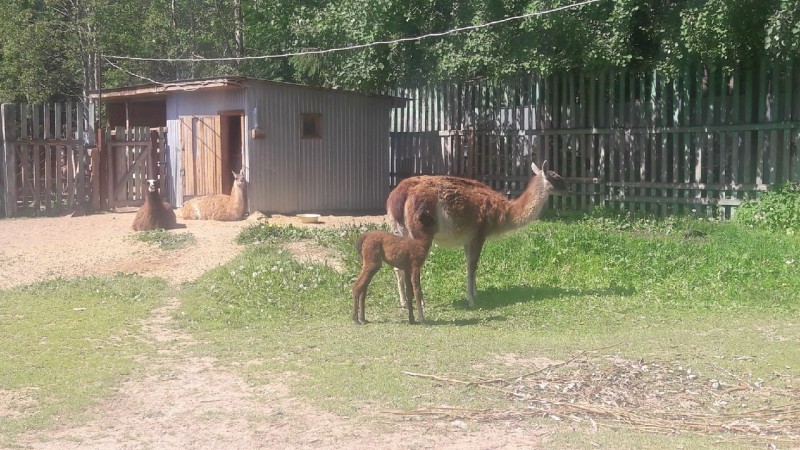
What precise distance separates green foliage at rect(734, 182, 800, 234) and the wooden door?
35.4ft

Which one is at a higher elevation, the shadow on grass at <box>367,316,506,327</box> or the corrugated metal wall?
the corrugated metal wall

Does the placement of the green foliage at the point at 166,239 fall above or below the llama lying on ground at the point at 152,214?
below

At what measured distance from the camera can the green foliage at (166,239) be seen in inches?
557

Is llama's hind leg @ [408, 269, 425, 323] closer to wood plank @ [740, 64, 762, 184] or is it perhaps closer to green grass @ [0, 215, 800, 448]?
green grass @ [0, 215, 800, 448]

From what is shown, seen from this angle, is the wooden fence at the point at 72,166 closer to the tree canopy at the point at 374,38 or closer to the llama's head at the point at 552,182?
the tree canopy at the point at 374,38

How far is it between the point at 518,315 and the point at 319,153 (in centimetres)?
1042

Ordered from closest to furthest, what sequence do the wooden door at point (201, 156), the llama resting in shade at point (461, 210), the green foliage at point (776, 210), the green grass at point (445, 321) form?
the green grass at point (445, 321)
the llama resting in shade at point (461, 210)
the green foliage at point (776, 210)
the wooden door at point (201, 156)

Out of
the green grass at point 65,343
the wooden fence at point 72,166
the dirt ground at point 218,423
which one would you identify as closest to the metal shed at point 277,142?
the wooden fence at point 72,166

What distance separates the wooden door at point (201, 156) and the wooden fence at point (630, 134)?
5285 millimetres

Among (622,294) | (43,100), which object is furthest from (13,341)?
(43,100)

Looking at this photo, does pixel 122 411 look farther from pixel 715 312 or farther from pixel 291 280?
pixel 715 312

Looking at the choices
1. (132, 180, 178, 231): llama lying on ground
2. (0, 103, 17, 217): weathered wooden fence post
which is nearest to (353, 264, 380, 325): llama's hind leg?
(132, 180, 178, 231): llama lying on ground

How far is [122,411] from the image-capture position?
670cm

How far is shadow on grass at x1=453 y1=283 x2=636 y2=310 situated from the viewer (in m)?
11.0
